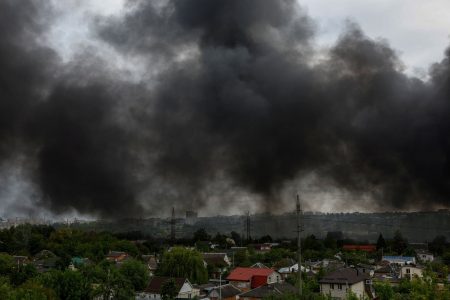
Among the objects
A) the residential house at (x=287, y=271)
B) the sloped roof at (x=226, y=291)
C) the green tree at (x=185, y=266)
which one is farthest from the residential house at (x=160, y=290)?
the residential house at (x=287, y=271)

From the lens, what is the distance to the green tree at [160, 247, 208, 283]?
3819cm

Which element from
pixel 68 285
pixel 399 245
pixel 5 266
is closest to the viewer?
pixel 68 285

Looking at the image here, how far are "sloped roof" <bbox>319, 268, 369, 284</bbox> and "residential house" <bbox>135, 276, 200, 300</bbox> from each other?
29.5 feet

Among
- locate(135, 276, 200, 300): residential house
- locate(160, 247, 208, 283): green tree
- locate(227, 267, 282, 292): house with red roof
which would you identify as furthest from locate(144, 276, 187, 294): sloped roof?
locate(227, 267, 282, 292): house with red roof

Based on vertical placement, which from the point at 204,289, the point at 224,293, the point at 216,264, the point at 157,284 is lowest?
the point at 204,289

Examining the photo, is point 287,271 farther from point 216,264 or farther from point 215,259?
point 215,259

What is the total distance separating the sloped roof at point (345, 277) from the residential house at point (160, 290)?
8.99m

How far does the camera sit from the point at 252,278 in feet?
121

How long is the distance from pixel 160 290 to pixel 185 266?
236 inches

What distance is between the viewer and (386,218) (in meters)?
124

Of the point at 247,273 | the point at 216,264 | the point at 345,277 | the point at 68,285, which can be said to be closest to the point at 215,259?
the point at 216,264

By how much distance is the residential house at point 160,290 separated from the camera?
32.6m

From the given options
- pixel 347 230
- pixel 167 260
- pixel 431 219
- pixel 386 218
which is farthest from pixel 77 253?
pixel 386 218

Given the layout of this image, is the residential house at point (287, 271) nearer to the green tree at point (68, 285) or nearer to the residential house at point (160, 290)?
the residential house at point (160, 290)
